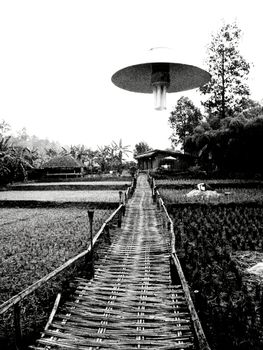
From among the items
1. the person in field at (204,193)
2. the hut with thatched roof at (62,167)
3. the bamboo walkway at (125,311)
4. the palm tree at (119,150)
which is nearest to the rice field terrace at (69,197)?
the person in field at (204,193)

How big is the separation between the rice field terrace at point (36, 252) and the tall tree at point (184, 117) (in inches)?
1216

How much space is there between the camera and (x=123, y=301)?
13.9 ft

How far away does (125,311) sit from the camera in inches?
152

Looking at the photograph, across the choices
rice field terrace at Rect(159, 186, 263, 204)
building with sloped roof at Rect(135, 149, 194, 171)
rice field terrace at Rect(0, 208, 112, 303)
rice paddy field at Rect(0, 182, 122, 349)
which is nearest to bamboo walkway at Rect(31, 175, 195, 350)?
rice paddy field at Rect(0, 182, 122, 349)

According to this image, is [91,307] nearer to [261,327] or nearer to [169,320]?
[169,320]

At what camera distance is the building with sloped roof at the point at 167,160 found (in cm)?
3962

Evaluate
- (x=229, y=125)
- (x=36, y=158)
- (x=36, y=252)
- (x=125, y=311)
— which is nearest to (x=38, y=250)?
(x=36, y=252)

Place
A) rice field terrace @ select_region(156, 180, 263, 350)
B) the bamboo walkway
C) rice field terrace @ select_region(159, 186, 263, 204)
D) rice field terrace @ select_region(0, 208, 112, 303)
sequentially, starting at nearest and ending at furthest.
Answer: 1. the bamboo walkway
2. rice field terrace @ select_region(156, 180, 263, 350)
3. rice field terrace @ select_region(0, 208, 112, 303)
4. rice field terrace @ select_region(159, 186, 263, 204)

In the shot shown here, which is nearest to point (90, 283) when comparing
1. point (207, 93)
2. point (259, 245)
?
point (259, 245)

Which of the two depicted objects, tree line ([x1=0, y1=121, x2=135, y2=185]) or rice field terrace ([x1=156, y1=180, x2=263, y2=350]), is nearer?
rice field terrace ([x1=156, y1=180, x2=263, y2=350])

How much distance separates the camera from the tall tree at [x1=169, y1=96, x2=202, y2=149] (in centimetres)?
4238

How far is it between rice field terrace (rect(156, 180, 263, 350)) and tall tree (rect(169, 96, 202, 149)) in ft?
99.7

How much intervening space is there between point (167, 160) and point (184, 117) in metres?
8.15

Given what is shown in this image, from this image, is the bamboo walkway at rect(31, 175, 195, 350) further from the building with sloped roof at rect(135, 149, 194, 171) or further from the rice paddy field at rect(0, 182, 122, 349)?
the building with sloped roof at rect(135, 149, 194, 171)
